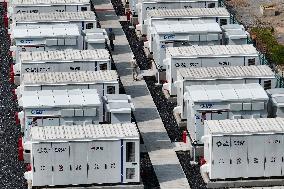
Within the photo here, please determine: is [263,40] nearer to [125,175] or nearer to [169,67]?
[169,67]

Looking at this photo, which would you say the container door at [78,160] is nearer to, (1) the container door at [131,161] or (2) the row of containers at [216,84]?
(1) the container door at [131,161]

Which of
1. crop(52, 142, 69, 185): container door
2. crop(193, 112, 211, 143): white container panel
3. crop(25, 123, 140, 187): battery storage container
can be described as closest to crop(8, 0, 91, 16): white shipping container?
crop(193, 112, 211, 143): white container panel

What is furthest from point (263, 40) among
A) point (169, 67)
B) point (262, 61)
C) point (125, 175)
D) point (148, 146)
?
point (125, 175)

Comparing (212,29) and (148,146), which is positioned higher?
(212,29)

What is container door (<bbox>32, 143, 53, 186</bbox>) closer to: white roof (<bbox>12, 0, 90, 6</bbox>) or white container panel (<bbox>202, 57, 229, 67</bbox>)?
white container panel (<bbox>202, 57, 229, 67</bbox>)

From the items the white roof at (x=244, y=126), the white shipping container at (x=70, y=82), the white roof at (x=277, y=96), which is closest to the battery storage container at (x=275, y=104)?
the white roof at (x=277, y=96)

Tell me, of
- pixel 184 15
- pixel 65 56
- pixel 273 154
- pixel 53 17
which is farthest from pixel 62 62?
pixel 273 154

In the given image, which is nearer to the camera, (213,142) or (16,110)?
(213,142)

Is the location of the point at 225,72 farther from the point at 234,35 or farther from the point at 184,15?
the point at 184,15
